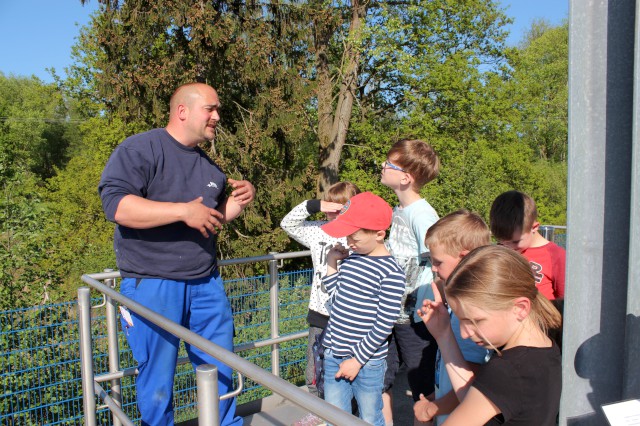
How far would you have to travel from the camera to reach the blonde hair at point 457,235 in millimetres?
2252

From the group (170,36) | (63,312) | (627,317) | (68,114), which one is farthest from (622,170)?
(68,114)

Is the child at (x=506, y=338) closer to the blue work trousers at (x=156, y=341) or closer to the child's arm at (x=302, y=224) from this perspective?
the blue work trousers at (x=156, y=341)

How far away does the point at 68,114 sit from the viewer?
44281mm

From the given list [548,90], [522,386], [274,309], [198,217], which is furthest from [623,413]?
[548,90]

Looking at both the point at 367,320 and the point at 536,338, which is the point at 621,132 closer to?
the point at 536,338

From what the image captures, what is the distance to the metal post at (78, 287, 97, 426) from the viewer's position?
280cm

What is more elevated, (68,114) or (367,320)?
(68,114)

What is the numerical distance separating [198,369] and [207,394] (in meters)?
0.07

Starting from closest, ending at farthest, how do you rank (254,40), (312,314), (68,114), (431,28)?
(312,314) < (254,40) < (431,28) < (68,114)

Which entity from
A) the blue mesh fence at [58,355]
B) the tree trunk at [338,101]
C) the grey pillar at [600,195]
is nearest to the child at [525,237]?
the grey pillar at [600,195]

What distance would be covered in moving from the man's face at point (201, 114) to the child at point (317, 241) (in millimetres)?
789

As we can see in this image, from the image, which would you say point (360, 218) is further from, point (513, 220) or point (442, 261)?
point (513, 220)

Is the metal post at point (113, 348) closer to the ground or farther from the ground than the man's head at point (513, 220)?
closer to the ground

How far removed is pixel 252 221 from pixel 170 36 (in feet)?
17.7
